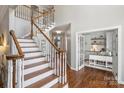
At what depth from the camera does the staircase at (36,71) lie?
9.16 feet

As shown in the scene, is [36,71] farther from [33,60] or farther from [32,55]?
[32,55]

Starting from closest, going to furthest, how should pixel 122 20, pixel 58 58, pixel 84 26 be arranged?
pixel 58 58, pixel 122 20, pixel 84 26

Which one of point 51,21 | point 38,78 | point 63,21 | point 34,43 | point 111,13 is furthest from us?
point 51,21

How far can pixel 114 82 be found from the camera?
410cm

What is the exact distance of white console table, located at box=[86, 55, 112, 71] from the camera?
19.1ft

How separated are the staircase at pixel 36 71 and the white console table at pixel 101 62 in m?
3.39

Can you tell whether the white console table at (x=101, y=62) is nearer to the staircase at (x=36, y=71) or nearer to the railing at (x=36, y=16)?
the railing at (x=36, y=16)

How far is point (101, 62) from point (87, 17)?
8.43 ft

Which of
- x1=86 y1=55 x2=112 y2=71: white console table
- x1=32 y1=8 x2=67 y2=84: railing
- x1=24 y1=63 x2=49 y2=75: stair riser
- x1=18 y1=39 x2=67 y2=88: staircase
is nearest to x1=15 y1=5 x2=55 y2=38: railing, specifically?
x1=18 y1=39 x2=67 y2=88: staircase

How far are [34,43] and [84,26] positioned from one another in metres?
2.28

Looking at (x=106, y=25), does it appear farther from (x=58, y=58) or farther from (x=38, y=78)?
(x=38, y=78)

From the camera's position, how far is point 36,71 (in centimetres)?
330

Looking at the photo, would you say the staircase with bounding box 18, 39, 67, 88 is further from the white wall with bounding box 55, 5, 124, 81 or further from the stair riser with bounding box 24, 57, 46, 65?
the white wall with bounding box 55, 5, 124, 81

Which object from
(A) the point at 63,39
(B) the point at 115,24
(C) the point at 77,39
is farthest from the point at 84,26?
(A) the point at 63,39
